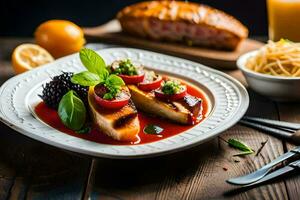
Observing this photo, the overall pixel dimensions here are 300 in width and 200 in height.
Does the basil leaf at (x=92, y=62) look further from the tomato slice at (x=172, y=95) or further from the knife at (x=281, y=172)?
the knife at (x=281, y=172)

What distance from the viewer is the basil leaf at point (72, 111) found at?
2.77 metres

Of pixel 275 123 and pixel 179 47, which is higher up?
pixel 275 123

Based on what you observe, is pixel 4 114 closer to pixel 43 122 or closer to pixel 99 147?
pixel 43 122

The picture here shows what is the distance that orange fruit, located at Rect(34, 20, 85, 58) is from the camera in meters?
4.13

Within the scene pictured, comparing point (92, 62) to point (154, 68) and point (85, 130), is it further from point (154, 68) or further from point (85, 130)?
point (154, 68)

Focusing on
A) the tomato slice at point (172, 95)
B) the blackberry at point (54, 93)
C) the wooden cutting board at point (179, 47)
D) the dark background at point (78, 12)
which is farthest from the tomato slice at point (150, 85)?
the dark background at point (78, 12)

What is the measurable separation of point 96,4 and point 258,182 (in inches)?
147

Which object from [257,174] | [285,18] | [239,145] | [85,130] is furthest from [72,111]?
[285,18]

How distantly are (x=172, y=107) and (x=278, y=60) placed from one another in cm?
91

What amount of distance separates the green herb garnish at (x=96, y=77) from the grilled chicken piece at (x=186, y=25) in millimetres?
1457

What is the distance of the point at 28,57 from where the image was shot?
3881 millimetres

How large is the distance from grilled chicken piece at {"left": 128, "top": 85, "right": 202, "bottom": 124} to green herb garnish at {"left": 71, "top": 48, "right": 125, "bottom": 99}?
0.23m

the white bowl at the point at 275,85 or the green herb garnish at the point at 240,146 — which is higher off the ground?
the white bowl at the point at 275,85

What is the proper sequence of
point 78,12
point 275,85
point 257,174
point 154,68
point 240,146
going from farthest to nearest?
point 78,12, point 154,68, point 275,85, point 240,146, point 257,174
